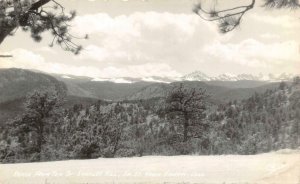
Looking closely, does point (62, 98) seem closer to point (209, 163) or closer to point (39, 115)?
point (39, 115)

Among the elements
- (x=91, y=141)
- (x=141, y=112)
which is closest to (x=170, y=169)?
(x=91, y=141)

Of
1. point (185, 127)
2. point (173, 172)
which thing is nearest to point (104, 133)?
point (185, 127)

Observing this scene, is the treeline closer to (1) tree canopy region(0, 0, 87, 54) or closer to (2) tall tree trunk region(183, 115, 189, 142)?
(2) tall tree trunk region(183, 115, 189, 142)

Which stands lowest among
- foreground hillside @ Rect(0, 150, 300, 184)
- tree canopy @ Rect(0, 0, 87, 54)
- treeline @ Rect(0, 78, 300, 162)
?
treeline @ Rect(0, 78, 300, 162)

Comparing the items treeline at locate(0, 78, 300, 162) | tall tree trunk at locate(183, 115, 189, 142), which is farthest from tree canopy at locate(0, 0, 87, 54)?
tall tree trunk at locate(183, 115, 189, 142)

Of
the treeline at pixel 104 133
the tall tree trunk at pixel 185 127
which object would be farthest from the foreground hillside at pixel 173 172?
the tall tree trunk at pixel 185 127

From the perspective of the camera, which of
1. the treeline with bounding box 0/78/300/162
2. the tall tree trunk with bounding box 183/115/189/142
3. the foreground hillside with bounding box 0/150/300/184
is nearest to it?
the foreground hillside with bounding box 0/150/300/184

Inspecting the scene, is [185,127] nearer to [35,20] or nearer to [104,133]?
[104,133]

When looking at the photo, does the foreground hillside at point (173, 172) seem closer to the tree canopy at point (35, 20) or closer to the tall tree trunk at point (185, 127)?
the tree canopy at point (35, 20)
